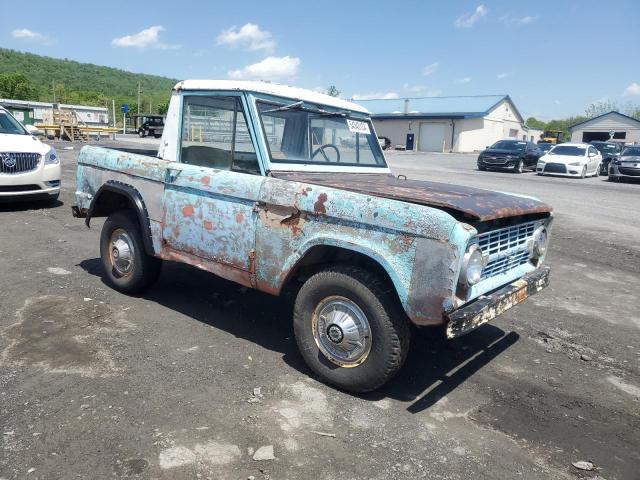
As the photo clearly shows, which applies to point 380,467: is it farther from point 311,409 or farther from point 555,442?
point 555,442

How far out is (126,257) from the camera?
4.92 meters

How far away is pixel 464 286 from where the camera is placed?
2.98 metres

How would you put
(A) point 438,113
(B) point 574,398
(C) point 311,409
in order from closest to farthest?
(C) point 311,409
(B) point 574,398
(A) point 438,113

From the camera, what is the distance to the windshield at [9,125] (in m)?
9.10

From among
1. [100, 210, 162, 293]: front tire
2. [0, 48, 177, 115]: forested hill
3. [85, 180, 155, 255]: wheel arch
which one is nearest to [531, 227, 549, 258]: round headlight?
[85, 180, 155, 255]: wheel arch

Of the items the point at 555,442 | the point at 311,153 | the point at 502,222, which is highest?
the point at 311,153

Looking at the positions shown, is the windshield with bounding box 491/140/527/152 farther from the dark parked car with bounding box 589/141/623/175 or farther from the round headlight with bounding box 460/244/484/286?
the round headlight with bounding box 460/244/484/286

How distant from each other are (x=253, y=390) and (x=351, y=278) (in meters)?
1.00

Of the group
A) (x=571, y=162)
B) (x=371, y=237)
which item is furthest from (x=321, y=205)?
(x=571, y=162)

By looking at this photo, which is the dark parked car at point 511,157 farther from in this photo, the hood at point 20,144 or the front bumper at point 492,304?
the front bumper at point 492,304

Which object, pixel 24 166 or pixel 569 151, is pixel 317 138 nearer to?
pixel 24 166

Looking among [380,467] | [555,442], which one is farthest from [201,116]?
[555,442]

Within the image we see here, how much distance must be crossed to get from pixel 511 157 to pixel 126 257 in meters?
21.8

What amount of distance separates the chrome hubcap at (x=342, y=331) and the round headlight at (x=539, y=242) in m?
1.54
